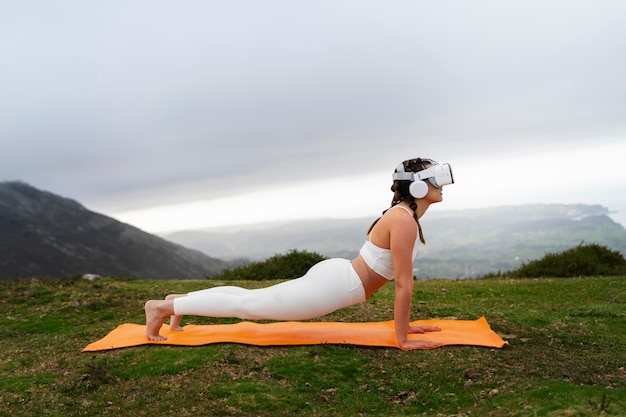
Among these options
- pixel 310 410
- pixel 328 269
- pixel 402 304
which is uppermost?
pixel 328 269

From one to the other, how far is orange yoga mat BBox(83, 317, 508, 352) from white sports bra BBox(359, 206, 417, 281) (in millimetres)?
785

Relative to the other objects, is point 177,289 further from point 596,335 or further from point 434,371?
point 596,335

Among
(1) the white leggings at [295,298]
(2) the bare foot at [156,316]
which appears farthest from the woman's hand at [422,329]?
(2) the bare foot at [156,316]

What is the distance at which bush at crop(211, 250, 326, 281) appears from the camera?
47.5 feet

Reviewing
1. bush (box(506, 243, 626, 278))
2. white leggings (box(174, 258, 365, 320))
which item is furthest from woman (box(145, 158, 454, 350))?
bush (box(506, 243, 626, 278))

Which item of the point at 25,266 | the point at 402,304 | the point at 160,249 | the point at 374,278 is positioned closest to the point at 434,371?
the point at 402,304

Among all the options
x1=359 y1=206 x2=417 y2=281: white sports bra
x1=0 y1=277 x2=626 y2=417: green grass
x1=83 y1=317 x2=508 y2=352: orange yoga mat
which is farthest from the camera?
x1=359 y1=206 x2=417 y2=281: white sports bra

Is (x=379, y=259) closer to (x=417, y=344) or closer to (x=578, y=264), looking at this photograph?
(x=417, y=344)

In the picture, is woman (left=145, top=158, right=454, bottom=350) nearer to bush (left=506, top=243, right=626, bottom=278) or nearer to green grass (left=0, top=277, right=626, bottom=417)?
green grass (left=0, top=277, right=626, bottom=417)

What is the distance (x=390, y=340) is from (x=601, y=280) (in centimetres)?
630

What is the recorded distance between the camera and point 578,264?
13969mm

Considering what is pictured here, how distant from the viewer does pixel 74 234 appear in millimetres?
39969

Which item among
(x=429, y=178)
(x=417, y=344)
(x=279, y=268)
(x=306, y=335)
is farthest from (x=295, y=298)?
(x=279, y=268)

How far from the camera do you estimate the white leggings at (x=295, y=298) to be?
668cm
